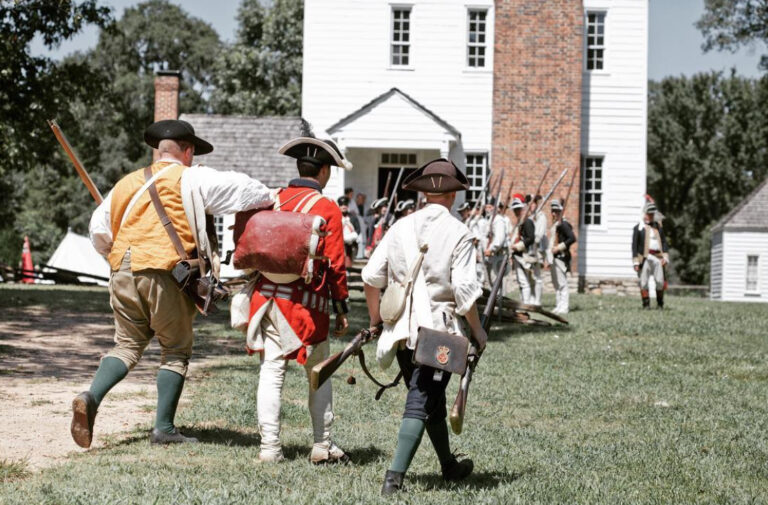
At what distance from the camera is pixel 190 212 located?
261 inches

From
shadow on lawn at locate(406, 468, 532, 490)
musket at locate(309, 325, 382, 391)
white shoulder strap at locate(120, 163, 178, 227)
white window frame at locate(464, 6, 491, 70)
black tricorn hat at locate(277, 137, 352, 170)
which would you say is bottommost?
shadow on lawn at locate(406, 468, 532, 490)

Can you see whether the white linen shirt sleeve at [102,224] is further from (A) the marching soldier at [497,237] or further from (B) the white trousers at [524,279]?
(B) the white trousers at [524,279]

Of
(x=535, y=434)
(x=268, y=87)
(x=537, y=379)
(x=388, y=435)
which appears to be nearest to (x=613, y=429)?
(x=535, y=434)

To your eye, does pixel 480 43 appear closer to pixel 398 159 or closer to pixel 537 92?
pixel 537 92

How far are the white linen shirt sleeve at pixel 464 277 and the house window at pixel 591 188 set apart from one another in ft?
84.2

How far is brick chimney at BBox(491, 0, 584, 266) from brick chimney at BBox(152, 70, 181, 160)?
414 inches

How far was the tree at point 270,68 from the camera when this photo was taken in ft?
157

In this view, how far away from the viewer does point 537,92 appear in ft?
99.6

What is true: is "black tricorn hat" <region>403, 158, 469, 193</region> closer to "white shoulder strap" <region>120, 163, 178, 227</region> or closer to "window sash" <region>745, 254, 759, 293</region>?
"white shoulder strap" <region>120, 163, 178, 227</region>

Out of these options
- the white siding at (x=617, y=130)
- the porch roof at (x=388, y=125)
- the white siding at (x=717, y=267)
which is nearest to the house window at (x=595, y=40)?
the white siding at (x=617, y=130)

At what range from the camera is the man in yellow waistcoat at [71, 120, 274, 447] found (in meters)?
6.62

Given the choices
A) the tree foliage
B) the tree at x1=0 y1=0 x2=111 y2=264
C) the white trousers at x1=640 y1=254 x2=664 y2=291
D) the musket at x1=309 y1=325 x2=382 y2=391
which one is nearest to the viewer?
the musket at x1=309 y1=325 x2=382 y2=391

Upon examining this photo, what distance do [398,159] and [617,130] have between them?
679 cm

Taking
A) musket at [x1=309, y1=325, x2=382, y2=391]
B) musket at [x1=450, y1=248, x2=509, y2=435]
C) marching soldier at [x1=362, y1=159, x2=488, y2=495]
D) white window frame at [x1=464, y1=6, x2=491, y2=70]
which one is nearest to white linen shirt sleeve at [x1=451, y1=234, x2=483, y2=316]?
marching soldier at [x1=362, y1=159, x2=488, y2=495]
